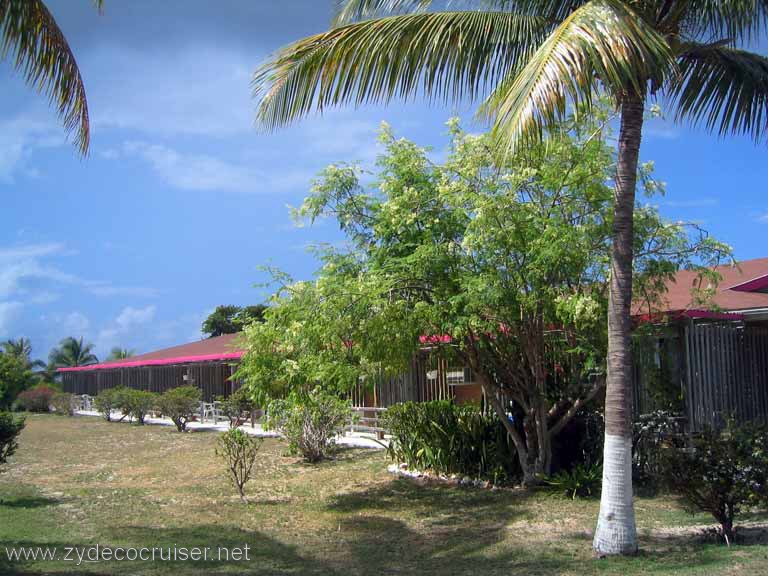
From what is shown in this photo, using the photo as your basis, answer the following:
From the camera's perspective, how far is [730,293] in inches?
583

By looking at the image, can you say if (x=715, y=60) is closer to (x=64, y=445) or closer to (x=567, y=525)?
(x=567, y=525)

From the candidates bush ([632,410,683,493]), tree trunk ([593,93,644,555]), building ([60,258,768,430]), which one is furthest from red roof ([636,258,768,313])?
tree trunk ([593,93,644,555])

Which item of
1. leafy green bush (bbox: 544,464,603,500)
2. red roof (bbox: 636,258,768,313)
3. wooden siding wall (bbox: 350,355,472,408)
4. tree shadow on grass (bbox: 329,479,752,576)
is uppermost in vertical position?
red roof (bbox: 636,258,768,313)

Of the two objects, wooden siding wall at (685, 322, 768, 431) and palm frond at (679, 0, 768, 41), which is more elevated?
palm frond at (679, 0, 768, 41)

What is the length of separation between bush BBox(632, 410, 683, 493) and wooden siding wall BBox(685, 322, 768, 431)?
297 millimetres

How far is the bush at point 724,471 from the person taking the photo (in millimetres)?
7879

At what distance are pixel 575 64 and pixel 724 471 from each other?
15.2ft

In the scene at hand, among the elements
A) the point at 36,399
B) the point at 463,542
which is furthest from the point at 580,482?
the point at 36,399

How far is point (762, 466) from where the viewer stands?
789cm

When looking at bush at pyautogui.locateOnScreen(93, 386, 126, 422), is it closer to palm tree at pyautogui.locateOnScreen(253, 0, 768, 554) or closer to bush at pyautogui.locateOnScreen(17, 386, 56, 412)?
bush at pyautogui.locateOnScreen(17, 386, 56, 412)

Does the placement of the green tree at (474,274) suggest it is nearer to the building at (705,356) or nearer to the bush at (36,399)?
the building at (705,356)

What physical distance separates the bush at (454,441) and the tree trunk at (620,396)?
508 centimetres

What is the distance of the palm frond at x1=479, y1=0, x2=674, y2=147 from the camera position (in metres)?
6.31

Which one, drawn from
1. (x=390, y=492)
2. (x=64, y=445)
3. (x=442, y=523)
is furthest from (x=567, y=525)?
(x=64, y=445)
